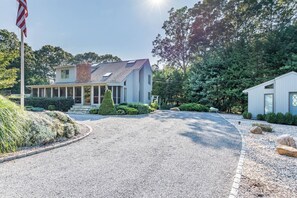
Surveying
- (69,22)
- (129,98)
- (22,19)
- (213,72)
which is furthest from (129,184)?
(213,72)

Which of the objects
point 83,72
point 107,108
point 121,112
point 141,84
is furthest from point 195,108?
point 83,72

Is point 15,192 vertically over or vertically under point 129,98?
under

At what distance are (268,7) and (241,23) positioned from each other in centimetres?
318

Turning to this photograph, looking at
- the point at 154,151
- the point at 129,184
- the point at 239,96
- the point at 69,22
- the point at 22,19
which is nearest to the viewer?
the point at 129,184

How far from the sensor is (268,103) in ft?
48.2

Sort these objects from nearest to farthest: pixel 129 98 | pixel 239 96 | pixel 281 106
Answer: pixel 281 106
pixel 239 96
pixel 129 98

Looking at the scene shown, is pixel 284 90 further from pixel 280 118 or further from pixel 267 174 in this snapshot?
pixel 267 174

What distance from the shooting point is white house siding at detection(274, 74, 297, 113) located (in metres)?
13.2

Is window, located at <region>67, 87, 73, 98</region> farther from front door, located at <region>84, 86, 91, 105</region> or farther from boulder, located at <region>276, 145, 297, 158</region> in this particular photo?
boulder, located at <region>276, 145, 297, 158</region>

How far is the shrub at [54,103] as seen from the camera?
19375mm

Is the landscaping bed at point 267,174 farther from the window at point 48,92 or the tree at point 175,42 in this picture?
the tree at point 175,42

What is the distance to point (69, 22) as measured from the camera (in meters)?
16.3

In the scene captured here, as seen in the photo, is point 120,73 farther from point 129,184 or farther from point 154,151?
point 129,184

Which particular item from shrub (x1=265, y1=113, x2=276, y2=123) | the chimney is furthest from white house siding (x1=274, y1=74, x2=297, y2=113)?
the chimney
